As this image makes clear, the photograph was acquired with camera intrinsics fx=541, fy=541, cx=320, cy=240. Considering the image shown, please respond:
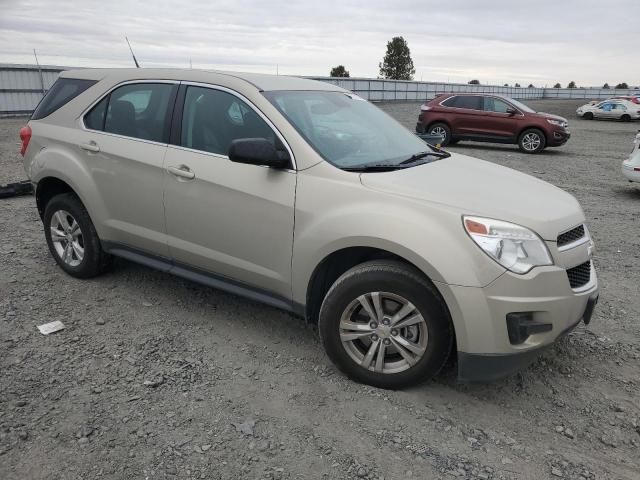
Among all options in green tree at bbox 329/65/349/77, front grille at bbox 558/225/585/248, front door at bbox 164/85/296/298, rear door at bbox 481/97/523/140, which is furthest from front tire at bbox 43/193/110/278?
green tree at bbox 329/65/349/77

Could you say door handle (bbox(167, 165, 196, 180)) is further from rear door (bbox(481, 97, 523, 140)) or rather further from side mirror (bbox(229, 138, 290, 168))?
rear door (bbox(481, 97, 523, 140))

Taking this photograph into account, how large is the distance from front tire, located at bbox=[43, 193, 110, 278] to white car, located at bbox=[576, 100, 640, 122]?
33116 mm

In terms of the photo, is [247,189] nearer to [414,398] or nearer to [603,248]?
[414,398]

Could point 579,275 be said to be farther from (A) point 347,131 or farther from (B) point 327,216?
(A) point 347,131

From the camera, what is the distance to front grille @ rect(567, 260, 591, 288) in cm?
293

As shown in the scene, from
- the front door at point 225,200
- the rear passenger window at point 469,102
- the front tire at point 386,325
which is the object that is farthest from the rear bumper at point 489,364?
the rear passenger window at point 469,102

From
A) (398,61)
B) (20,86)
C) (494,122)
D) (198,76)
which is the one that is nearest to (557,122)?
(494,122)

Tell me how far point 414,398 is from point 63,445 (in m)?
1.85

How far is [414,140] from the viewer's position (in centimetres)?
418

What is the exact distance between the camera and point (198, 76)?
12.5 ft

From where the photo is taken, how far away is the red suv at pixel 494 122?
15.2m

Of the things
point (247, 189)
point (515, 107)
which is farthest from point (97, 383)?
point (515, 107)

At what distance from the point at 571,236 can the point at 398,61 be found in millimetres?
76601

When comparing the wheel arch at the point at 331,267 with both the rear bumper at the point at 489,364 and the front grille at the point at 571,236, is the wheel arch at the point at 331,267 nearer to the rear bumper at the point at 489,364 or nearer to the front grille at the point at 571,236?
the rear bumper at the point at 489,364
